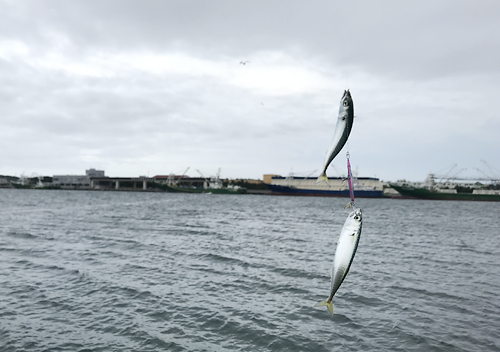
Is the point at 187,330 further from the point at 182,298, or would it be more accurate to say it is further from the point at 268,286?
the point at 268,286

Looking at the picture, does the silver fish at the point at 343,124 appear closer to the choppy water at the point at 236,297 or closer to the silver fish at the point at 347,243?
the silver fish at the point at 347,243

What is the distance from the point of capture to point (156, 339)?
49.0 feet

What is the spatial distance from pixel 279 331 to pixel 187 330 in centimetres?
403

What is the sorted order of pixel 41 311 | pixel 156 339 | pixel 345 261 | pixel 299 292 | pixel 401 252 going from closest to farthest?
1. pixel 345 261
2. pixel 156 339
3. pixel 41 311
4. pixel 299 292
5. pixel 401 252

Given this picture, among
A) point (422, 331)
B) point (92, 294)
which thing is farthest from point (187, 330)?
point (422, 331)

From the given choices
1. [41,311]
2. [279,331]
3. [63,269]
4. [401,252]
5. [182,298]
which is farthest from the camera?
[401,252]

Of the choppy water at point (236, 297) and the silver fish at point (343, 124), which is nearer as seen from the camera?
the silver fish at point (343, 124)

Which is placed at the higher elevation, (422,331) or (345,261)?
(345,261)

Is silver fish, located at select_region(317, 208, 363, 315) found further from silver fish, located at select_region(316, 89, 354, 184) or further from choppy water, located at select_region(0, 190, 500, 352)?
choppy water, located at select_region(0, 190, 500, 352)

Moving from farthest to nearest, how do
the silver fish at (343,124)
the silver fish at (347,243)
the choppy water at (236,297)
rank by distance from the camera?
the choppy water at (236,297), the silver fish at (347,243), the silver fish at (343,124)

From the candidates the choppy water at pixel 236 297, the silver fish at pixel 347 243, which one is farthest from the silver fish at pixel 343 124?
the choppy water at pixel 236 297

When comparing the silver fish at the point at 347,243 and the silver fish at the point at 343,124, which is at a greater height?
the silver fish at the point at 343,124

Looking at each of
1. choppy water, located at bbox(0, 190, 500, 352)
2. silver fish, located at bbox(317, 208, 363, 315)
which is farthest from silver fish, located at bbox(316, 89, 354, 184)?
choppy water, located at bbox(0, 190, 500, 352)

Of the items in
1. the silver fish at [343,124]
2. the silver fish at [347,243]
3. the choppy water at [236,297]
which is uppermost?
the silver fish at [343,124]
